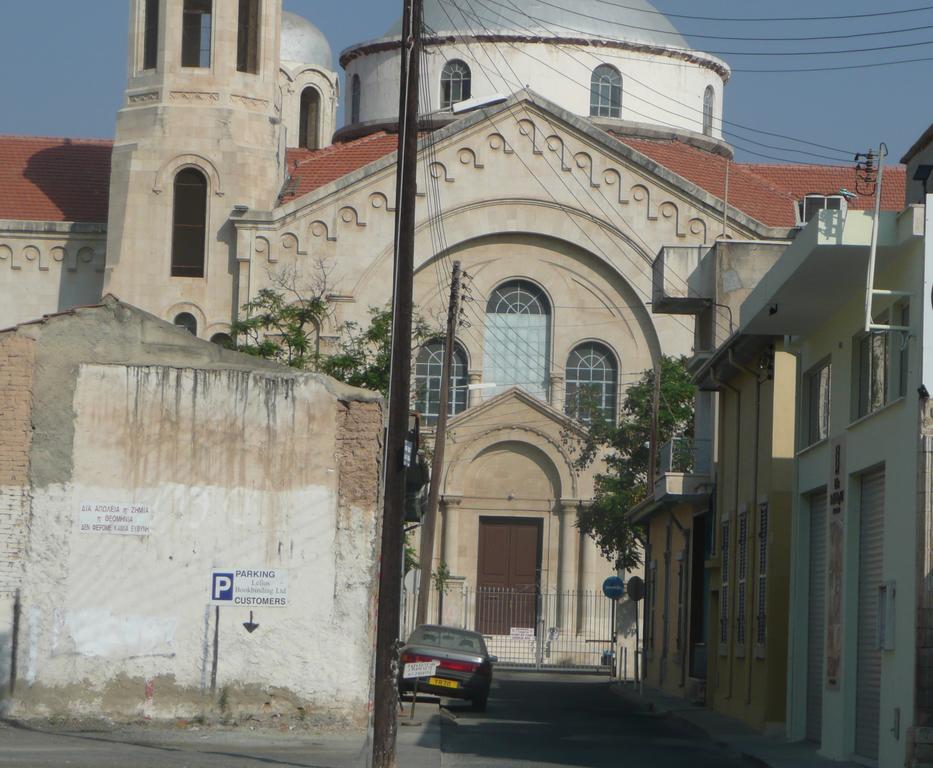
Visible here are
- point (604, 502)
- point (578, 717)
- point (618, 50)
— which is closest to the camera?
point (578, 717)

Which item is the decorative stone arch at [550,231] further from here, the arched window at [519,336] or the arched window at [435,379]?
the arched window at [435,379]

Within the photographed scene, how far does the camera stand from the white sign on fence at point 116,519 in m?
20.8

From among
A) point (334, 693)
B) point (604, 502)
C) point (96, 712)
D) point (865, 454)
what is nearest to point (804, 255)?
point (865, 454)

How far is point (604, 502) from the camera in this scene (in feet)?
149

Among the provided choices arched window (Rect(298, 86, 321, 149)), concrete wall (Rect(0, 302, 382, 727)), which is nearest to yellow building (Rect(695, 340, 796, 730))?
concrete wall (Rect(0, 302, 382, 727))

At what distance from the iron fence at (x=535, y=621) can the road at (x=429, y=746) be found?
20.7m

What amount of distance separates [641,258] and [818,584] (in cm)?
2763

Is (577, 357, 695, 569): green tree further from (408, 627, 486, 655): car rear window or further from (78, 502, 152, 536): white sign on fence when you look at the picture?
(78, 502, 152, 536): white sign on fence

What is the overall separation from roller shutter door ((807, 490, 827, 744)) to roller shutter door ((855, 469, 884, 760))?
1.97 meters

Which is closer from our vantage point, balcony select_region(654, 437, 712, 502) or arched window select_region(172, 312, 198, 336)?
balcony select_region(654, 437, 712, 502)

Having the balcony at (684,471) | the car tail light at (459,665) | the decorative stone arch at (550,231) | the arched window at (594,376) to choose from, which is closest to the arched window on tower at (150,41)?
the decorative stone arch at (550,231)

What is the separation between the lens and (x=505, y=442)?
50.3m

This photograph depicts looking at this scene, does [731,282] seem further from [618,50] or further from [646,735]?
[618,50]

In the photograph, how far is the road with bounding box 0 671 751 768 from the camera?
17.7 metres
